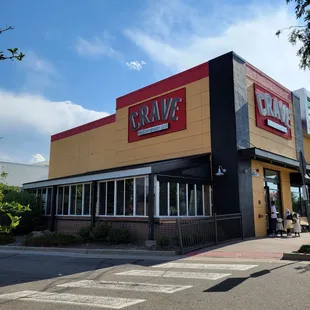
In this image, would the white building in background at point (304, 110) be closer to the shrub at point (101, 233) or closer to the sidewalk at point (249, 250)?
the sidewalk at point (249, 250)

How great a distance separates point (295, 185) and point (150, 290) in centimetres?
1777

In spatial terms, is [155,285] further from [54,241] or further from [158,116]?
[158,116]

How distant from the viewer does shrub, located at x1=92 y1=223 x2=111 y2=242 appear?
14594 millimetres

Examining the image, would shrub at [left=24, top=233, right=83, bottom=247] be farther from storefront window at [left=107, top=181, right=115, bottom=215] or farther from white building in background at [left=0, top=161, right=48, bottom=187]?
white building in background at [left=0, top=161, right=48, bottom=187]

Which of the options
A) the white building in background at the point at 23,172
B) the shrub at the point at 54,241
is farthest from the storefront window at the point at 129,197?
the white building in background at the point at 23,172

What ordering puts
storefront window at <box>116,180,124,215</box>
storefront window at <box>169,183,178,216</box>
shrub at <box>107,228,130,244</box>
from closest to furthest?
shrub at <box>107,228,130,244</box> < storefront window at <box>169,183,178,216</box> < storefront window at <box>116,180,124,215</box>

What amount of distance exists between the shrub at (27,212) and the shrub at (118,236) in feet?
22.0

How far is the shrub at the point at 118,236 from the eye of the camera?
1386cm

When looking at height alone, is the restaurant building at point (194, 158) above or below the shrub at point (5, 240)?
above

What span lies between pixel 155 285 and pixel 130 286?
531mm

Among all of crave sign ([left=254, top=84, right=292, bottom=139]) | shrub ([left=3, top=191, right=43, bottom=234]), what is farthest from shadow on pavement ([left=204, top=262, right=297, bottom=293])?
shrub ([left=3, top=191, right=43, bottom=234])

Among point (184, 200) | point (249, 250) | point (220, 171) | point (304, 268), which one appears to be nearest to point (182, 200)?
point (184, 200)

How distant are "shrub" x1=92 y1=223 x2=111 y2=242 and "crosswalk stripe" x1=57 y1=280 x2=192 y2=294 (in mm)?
7130

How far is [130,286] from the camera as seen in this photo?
6922 millimetres
